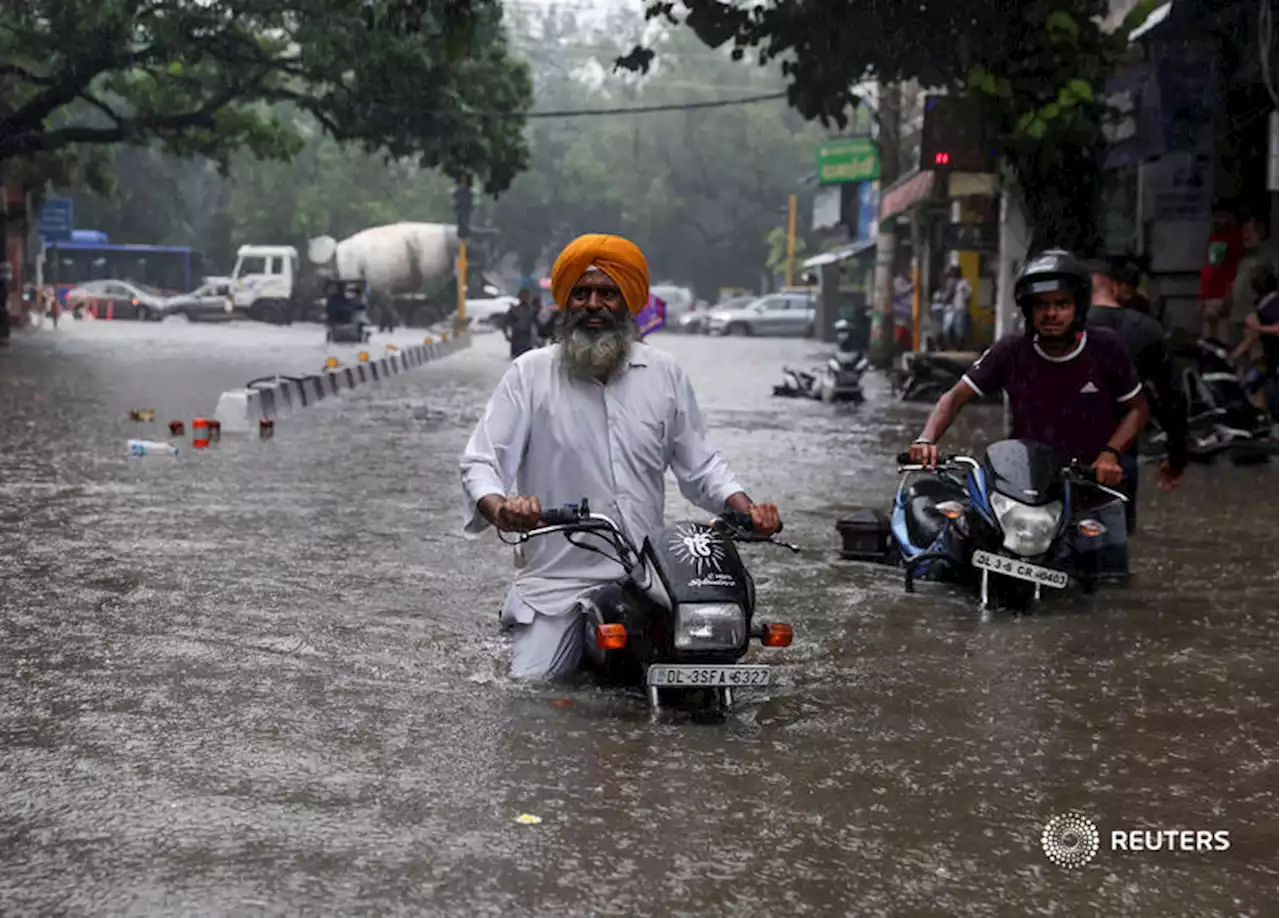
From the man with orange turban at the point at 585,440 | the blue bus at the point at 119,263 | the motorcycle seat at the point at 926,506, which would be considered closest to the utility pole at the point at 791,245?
the blue bus at the point at 119,263

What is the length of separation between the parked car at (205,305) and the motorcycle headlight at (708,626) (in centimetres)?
6334

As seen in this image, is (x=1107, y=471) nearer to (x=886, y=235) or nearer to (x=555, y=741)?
(x=555, y=741)

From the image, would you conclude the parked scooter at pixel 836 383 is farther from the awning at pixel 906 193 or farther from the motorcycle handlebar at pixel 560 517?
the motorcycle handlebar at pixel 560 517

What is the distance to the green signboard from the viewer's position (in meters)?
51.6

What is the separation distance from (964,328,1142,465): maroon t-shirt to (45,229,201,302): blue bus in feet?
226

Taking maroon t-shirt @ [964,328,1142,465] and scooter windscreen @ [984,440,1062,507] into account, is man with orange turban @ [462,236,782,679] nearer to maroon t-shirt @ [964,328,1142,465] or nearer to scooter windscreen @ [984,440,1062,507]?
scooter windscreen @ [984,440,1062,507]

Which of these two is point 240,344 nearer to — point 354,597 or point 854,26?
point 854,26

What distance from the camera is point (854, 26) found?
1847cm

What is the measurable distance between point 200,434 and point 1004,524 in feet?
34.3

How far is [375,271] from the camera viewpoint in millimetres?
69312

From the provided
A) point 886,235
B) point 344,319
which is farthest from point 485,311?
point 886,235

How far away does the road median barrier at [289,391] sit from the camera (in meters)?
18.8

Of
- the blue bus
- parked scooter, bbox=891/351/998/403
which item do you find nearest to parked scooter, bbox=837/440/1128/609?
parked scooter, bbox=891/351/998/403

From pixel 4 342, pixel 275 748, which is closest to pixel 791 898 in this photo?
pixel 275 748
